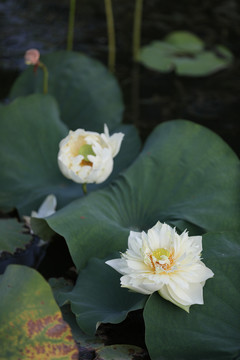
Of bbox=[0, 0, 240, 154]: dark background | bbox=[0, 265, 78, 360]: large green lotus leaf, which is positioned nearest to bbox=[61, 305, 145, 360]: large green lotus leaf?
bbox=[0, 265, 78, 360]: large green lotus leaf

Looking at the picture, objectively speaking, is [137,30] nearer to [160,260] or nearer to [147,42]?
[147,42]

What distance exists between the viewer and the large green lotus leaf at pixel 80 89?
6.48ft

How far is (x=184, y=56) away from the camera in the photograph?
2.78m

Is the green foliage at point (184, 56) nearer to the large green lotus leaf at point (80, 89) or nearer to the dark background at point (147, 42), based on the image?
the dark background at point (147, 42)

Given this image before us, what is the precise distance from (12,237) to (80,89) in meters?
0.72

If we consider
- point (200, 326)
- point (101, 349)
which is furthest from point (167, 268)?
point (101, 349)

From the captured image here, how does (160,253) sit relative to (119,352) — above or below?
above

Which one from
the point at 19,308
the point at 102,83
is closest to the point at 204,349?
the point at 19,308

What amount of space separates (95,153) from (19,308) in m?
0.46

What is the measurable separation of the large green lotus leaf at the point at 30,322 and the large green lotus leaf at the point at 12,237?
38 centimetres

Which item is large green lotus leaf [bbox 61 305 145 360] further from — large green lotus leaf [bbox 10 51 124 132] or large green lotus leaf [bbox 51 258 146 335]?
large green lotus leaf [bbox 10 51 124 132]

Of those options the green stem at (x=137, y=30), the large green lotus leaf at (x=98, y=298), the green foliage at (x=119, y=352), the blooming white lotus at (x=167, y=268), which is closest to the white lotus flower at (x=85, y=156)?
the large green lotus leaf at (x=98, y=298)

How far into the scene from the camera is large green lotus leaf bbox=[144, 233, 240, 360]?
1.10 metres

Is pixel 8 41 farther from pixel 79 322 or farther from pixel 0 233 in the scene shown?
pixel 79 322
